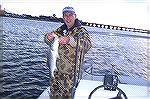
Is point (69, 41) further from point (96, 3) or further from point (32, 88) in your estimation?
point (32, 88)

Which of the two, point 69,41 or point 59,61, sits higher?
point 69,41

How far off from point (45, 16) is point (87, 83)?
1503mm

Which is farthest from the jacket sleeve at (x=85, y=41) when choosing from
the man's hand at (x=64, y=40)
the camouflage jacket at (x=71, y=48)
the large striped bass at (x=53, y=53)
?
the large striped bass at (x=53, y=53)

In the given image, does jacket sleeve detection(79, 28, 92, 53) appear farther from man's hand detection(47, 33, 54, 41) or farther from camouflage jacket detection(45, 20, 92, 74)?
man's hand detection(47, 33, 54, 41)

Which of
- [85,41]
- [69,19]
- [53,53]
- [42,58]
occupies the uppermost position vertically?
[69,19]

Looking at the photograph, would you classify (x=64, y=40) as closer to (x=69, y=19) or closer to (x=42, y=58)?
(x=69, y=19)

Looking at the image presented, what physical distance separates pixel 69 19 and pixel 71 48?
0.45 meters

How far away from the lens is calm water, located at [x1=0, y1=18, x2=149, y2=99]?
5.21 meters

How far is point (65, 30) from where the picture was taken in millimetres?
4410

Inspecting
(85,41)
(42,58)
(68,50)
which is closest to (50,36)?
(68,50)

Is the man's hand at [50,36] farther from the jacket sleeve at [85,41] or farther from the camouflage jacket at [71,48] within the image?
the jacket sleeve at [85,41]

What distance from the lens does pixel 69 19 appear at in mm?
4383

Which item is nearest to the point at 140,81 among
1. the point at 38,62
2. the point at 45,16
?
the point at 45,16

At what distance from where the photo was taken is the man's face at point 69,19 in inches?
172
